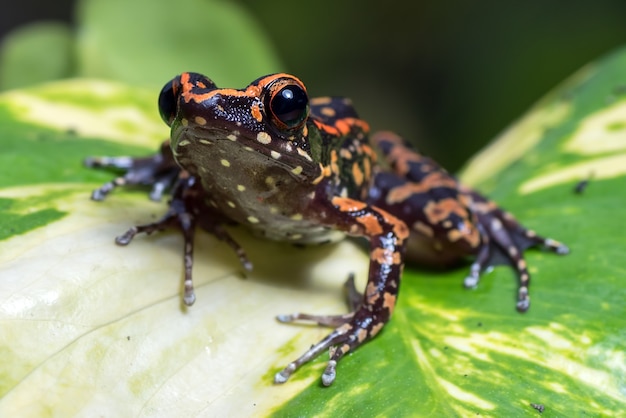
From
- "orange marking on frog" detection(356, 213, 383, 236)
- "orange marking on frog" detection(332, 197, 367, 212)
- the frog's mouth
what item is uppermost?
the frog's mouth

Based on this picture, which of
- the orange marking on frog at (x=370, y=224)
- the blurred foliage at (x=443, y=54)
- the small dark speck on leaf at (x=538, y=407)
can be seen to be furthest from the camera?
the blurred foliage at (x=443, y=54)

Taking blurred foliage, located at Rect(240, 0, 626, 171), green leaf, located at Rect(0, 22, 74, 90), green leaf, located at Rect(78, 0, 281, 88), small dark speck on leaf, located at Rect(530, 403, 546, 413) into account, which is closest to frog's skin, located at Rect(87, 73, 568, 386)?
small dark speck on leaf, located at Rect(530, 403, 546, 413)

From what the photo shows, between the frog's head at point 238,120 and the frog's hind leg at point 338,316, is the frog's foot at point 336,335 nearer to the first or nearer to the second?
the frog's hind leg at point 338,316

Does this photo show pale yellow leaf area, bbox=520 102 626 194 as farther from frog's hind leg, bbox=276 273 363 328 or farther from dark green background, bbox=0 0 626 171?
dark green background, bbox=0 0 626 171

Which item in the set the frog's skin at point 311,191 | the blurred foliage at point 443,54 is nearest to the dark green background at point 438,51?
the blurred foliage at point 443,54

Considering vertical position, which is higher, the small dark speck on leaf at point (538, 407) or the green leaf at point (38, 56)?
the green leaf at point (38, 56)

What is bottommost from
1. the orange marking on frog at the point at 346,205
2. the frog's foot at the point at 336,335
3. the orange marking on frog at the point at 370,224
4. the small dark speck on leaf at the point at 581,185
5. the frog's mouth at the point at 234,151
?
the frog's foot at the point at 336,335
